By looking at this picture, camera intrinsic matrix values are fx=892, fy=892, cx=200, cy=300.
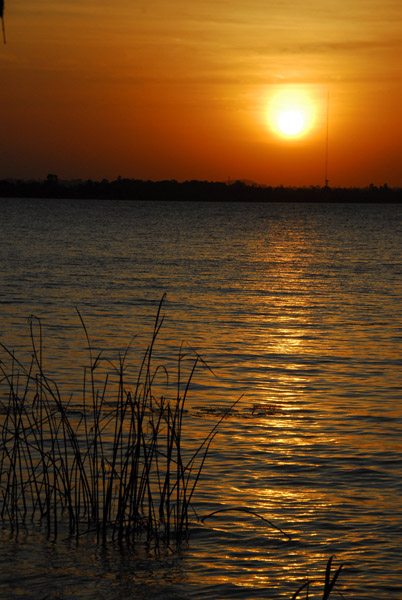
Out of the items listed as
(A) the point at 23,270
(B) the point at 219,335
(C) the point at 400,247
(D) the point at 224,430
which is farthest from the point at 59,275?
(C) the point at 400,247

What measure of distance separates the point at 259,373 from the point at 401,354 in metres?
4.56

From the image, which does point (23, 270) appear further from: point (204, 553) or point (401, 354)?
point (204, 553)

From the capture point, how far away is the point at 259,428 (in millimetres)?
14477

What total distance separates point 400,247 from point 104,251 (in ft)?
97.8

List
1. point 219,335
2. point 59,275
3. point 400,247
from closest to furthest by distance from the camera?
1. point 219,335
2. point 59,275
3. point 400,247

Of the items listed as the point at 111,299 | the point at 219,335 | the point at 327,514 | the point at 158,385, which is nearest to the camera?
the point at 327,514

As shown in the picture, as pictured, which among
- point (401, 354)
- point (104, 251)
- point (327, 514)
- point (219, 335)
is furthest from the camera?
point (104, 251)

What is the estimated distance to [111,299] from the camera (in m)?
34.5

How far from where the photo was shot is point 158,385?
1789cm

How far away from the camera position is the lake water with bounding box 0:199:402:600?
28.0 ft

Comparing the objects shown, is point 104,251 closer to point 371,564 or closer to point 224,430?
point 224,430

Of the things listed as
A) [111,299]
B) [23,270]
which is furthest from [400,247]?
[111,299]

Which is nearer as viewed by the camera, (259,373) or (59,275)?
(259,373)

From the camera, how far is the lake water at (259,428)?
8547 millimetres
